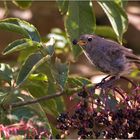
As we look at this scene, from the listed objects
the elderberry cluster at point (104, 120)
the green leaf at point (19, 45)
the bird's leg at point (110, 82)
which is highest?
the green leaf at point (19, 45)

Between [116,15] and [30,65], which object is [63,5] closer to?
[116,15]

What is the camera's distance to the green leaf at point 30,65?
2375mm

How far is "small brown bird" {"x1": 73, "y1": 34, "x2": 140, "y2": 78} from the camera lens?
2.73 m

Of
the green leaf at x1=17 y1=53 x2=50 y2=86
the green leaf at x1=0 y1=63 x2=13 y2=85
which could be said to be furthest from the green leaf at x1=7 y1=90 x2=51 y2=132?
the green leaf at x1=17 y1=53 x2=50 y2=86

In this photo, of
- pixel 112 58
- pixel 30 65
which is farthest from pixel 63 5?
pixel 30 65

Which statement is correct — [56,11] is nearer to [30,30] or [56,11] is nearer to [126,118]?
[30,30]

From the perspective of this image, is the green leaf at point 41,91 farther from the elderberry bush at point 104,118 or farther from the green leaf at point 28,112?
the elderberry bush at point 104,118

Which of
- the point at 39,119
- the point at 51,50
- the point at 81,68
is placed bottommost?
the point at 81,68

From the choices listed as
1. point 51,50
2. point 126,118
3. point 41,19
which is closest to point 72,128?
point 126,118

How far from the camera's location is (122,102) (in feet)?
7.62

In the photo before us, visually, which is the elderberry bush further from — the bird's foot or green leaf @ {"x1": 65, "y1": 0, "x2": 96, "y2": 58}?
green leaf @ {"x1": 65, "y1": 0, "x2": 96, "y2": 58}

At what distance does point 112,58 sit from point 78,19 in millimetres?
253

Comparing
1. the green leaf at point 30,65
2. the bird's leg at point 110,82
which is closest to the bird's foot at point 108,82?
the bird's leg at point 110,82

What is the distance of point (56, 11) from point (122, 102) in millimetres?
3226
